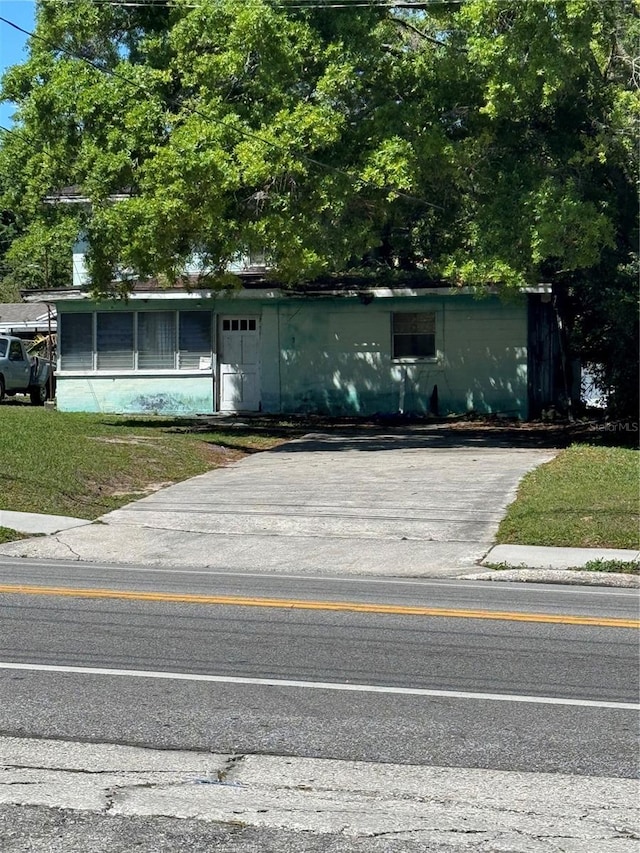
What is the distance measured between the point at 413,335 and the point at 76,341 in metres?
→ 8.84

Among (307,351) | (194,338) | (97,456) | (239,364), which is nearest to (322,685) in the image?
(97,456)

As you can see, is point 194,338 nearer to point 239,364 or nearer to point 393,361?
point 239,364

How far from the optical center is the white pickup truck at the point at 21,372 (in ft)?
107

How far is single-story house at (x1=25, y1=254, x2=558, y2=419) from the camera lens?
28.3m

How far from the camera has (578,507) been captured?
14766 mm

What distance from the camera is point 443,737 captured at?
624 centimetres

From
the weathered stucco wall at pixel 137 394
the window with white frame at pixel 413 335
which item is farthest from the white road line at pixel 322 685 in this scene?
the weathered stucco wall at pixel 137 394

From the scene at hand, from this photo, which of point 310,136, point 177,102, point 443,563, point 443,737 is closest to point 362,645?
point 443,737

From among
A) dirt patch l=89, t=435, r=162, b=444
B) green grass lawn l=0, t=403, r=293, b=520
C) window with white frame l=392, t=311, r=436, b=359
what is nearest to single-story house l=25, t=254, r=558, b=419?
window with white frame l=392, t=311, r=436, b=359

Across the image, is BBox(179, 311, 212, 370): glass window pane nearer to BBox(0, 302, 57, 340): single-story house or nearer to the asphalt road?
BBox(0, 302, 57, 340): single-story house

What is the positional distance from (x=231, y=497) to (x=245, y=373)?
13.5m

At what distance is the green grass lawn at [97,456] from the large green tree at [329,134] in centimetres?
339

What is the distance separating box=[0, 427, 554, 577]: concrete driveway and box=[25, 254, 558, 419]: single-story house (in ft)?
26.1

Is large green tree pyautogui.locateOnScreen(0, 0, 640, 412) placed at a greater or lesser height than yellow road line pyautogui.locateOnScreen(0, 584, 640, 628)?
greater
